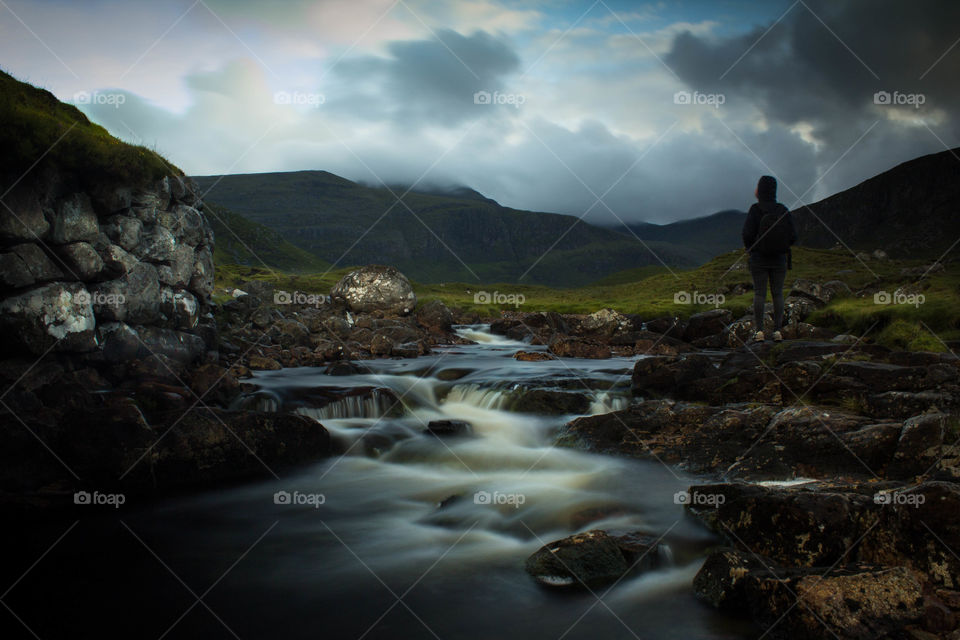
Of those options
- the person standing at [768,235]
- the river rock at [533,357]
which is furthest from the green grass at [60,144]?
the person standing at [768,235]

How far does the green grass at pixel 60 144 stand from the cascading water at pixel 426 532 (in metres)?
8.47

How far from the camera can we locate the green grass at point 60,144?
13875mm

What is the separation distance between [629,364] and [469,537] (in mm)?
16163

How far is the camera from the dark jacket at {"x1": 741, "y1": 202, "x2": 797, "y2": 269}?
16.8 m

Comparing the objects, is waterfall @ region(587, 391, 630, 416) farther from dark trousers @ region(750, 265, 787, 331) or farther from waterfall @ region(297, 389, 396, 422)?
waterfall @ region(297, 389, 396, 422)

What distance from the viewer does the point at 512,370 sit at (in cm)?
2392

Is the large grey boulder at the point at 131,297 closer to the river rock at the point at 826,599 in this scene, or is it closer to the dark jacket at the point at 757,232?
the river rock at the point at 826,599

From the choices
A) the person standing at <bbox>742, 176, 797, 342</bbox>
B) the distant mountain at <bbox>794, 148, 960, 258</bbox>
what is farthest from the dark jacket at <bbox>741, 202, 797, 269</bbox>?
the distant mountain at <bbox>794, 148, 960, 258</bbox>

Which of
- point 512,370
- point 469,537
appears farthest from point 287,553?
point 512,370

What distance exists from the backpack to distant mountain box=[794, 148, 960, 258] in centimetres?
10278

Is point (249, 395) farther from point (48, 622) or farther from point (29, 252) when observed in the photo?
point (48, 622)

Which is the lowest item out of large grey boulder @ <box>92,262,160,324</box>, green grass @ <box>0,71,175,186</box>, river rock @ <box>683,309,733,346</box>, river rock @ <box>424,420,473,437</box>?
river rock @ <box>424,420,473,437</box>

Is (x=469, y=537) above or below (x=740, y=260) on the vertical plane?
below

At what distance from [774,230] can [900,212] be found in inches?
5395
